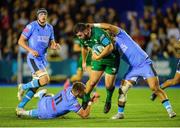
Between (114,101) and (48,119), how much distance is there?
15.7 feet

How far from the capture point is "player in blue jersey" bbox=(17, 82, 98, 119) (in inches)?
522

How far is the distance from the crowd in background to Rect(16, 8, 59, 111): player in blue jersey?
32.7 ft

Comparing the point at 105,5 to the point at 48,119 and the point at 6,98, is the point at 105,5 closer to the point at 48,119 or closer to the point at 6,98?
the point at 6,98

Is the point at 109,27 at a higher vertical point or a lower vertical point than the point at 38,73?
higher

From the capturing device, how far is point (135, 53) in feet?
44.4

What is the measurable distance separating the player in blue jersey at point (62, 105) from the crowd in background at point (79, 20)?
11.3m

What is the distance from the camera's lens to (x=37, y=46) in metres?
14.9

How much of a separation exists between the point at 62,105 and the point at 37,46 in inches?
82.9

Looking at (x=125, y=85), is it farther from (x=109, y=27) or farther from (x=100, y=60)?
(x=109, y=27)

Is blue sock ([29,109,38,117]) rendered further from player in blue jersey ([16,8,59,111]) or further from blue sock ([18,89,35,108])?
player in blue jersey ([16,8,59,111])

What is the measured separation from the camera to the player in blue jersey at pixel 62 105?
522 inches

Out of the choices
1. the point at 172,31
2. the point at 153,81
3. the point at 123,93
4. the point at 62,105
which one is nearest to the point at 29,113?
the point at 62,105

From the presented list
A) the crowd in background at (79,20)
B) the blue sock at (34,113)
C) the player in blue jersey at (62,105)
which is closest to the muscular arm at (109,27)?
the player in blue jersey at (62,105)

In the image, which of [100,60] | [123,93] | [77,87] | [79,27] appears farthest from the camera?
[100,60]
